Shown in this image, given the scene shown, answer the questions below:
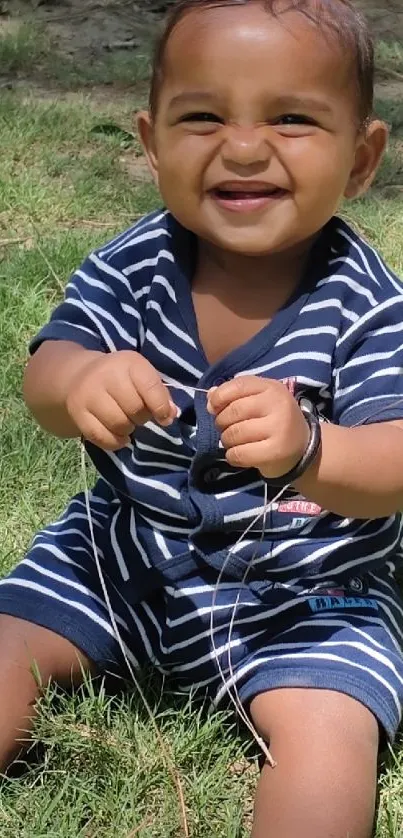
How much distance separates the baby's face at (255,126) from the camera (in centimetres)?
122

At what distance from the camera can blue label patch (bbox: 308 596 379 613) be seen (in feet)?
4.49

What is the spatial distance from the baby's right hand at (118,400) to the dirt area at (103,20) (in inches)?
108

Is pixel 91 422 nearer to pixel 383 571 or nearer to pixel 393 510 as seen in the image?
pixel 393 510

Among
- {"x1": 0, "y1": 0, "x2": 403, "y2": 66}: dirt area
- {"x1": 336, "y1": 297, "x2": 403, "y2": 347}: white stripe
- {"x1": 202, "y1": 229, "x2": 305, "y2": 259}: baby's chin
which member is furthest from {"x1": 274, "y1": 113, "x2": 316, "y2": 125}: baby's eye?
{"x1": 0, "y1": 0, "x2": 403, "y2": 66}: dirt area

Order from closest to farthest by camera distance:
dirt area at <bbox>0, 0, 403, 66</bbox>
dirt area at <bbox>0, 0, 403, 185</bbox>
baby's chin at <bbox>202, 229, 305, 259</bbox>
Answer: baby's chin at <bbox>202, 229, 305, 259</bbox>
dirt area at <bbox>0, 0, 403, 185</bbox>
dirt area at <bbox>0, 0, 403, 66</bbox>

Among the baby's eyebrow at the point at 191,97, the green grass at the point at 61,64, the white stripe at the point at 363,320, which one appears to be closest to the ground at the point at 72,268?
the green grass at the point at 61,64

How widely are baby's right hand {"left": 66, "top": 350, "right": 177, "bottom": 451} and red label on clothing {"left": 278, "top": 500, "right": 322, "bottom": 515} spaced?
0.87 feet

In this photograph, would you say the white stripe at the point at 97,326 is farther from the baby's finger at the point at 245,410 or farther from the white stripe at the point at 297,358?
the baby's finger at the point at 245,410

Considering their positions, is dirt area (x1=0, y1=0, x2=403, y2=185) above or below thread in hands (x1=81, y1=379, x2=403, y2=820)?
below

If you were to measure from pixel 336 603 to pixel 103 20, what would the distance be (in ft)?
10.1

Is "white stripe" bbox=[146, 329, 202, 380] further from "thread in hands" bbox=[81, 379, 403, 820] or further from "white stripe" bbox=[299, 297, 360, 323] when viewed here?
"white stripe" bbox=[299, 297, 360, 323]

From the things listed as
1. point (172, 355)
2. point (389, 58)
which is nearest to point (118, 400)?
point (172, 355)

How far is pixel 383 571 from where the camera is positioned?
57.3 inches

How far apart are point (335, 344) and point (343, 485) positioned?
0.21 meters
